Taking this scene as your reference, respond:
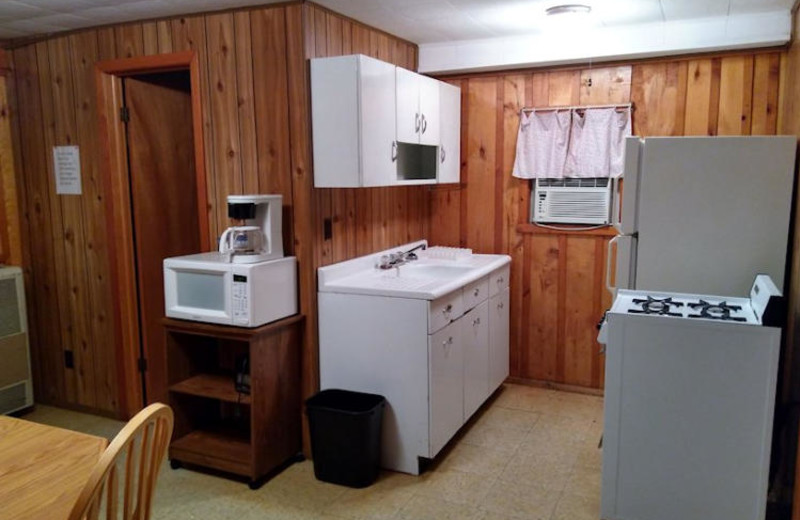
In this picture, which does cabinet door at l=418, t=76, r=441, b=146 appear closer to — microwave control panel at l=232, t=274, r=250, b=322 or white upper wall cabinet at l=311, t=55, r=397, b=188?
white upper wall cabinet at l=311, t=55, r=397, b=188

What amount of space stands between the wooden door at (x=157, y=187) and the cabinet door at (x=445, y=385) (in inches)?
64.1

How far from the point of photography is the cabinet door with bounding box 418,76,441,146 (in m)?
3.70

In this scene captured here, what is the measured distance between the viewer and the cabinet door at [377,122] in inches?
121

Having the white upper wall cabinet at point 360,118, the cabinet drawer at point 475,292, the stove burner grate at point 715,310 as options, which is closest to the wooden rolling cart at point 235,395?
the white upper wall cabinet at point 360,118

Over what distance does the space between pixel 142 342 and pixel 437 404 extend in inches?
72.5

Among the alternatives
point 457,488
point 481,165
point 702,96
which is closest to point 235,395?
point 457,488

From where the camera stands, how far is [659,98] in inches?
152

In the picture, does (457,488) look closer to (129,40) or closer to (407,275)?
(407,275)

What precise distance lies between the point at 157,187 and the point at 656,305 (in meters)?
2.83

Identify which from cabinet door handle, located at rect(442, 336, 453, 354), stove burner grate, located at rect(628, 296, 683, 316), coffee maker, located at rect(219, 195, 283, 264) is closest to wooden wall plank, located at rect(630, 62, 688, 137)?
stove burner grate, located at rect(628, 296, 683, 316)

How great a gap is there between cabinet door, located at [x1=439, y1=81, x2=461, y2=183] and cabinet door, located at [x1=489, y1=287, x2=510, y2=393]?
2.82 ft

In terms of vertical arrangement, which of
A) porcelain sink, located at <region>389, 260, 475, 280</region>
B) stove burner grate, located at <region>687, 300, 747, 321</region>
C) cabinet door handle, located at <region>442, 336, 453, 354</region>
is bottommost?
cabinet door handle, located at <region>442, 336, 453, 354</region>

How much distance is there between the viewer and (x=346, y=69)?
302 centimetres

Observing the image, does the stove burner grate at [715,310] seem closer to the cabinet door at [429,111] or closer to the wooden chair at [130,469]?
the cabinet door at [429,111]
